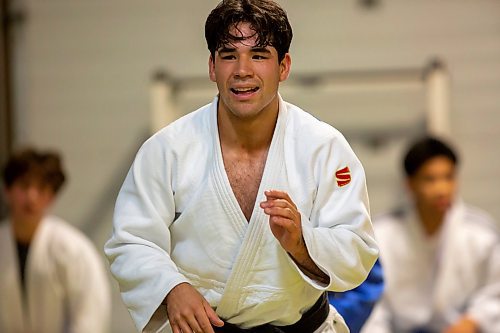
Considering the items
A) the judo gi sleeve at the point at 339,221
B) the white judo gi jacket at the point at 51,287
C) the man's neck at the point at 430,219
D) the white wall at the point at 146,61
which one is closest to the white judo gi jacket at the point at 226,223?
the judo gi sleeve at the point at 339,221

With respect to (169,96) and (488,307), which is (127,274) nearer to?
(488,307)

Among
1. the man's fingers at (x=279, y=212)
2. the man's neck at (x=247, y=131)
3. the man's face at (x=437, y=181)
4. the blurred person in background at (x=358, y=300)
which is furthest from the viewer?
the man's face at (x=437, y=181)

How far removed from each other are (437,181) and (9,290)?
2.23 metres

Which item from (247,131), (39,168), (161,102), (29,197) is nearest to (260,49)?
(247,131)

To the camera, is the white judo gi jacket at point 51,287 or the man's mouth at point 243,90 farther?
the white judo gi jacket at point 51,287

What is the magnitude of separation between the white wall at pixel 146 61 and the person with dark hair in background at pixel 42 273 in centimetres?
121

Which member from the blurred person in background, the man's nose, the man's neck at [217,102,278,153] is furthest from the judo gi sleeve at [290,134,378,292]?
the blurred person in background

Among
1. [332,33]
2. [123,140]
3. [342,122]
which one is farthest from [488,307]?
[123,140]

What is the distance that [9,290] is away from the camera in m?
4.79

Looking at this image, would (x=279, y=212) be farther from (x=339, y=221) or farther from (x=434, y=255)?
(x=434, y=255)

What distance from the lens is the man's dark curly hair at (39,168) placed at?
4.63 meters

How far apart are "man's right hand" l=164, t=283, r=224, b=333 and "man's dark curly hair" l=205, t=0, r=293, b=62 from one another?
531 mm

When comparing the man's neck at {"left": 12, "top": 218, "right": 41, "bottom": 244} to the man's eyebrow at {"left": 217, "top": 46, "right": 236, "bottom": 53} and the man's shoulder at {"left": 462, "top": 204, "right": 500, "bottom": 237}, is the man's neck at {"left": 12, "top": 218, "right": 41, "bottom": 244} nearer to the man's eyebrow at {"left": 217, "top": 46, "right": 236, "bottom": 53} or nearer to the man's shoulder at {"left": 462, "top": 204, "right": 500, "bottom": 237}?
the man's shoulder at {"left": 462, "top": 204, "right": 500, "bottom": 237}

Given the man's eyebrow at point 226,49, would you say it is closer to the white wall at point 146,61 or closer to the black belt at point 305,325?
the black belt at point 305,325
